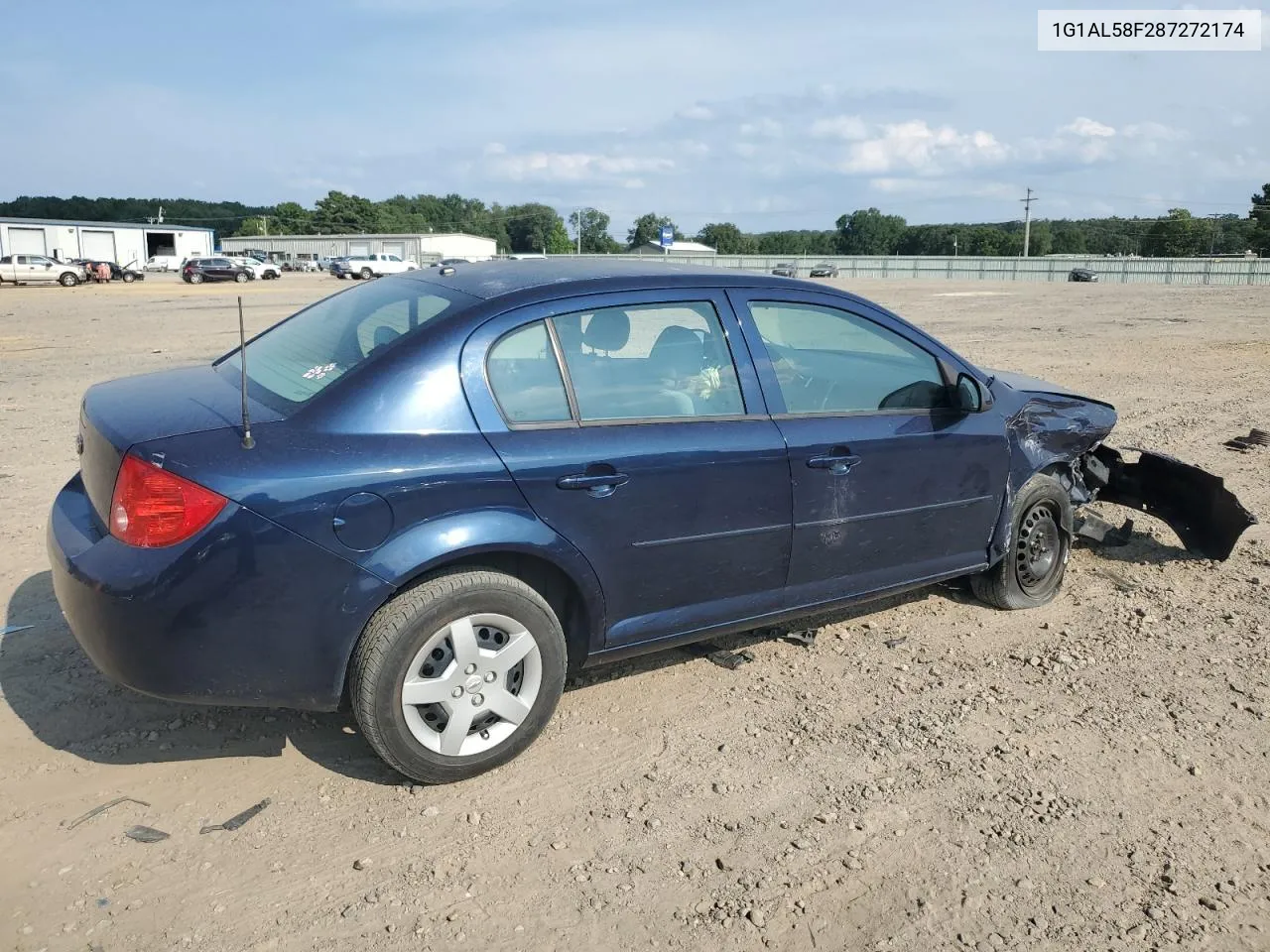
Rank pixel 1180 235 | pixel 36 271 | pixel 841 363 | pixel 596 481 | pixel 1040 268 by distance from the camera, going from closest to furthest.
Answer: pixel 596 481 < pixel 841 363 < pixel 36 271 < pixel 1040 268 < pixel 1180 235

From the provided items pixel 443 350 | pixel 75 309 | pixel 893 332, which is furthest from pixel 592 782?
pixel 75 309

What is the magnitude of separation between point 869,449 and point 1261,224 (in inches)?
4496

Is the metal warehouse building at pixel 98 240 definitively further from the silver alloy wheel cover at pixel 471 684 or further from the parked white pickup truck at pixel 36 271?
the silver alloy wheel cover at pixel 471 684

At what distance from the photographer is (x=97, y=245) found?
77750mm

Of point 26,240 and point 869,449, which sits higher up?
point 26,240

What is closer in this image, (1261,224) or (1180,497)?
(1180,497)

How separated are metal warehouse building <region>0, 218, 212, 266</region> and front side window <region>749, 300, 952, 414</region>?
6989cm

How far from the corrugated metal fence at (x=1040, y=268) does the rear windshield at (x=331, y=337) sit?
5151 centimetres

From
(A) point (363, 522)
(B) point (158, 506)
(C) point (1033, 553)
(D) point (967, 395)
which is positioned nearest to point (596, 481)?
(A) point (363, 522)

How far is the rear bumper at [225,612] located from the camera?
283 cm

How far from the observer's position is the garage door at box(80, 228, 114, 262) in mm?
76250

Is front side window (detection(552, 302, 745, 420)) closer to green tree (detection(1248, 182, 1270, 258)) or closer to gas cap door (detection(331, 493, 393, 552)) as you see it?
gas cap door (detection(331, 493, 393, 552))

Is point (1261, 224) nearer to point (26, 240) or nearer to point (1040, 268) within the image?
point (1040, 268)

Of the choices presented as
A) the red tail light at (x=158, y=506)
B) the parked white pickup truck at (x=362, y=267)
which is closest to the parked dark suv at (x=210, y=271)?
the parked white pickup truck at (x=362, y=267)
